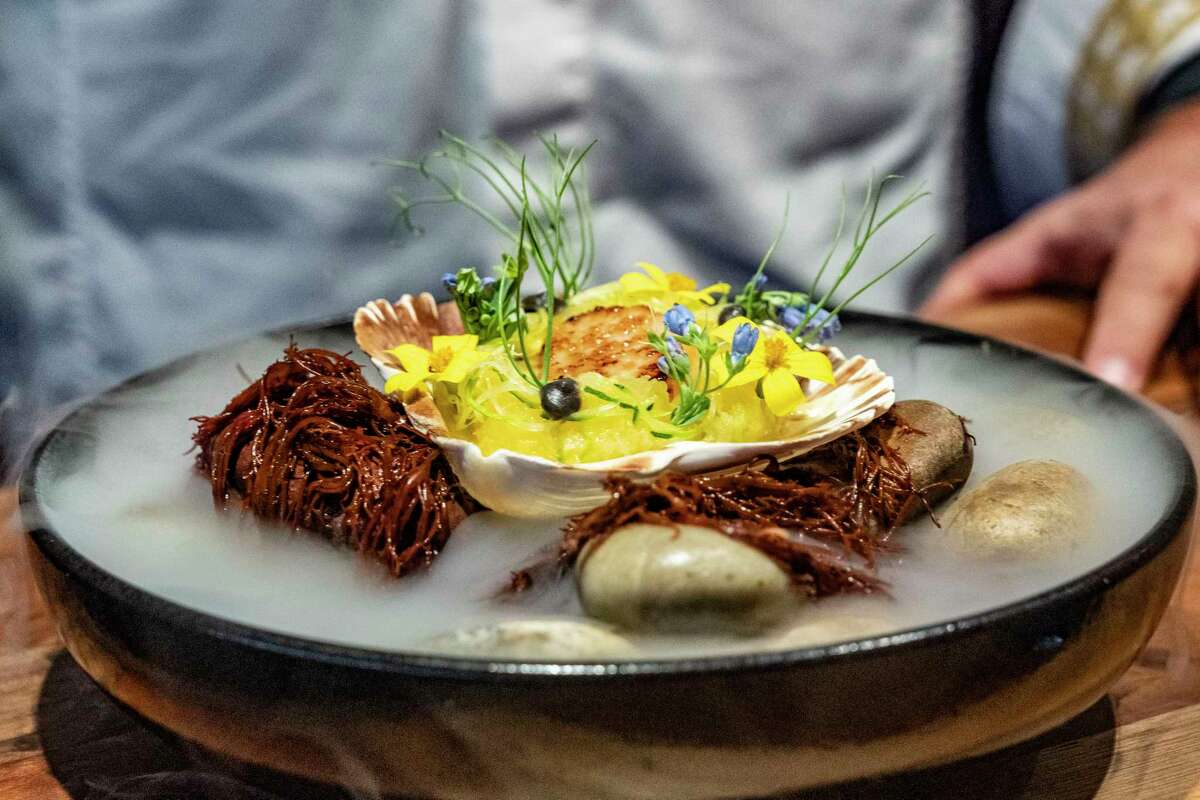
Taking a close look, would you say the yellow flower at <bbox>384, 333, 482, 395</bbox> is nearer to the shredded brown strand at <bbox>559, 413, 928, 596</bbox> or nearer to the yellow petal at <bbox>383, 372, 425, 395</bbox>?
the yellow petal at <bbox>383, 372, 425, 395</bbox>

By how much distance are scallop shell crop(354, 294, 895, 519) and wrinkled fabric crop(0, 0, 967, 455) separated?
0.98 m

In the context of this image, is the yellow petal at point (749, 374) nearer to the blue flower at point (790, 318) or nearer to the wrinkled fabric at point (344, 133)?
the blue flower at point (790, 318)

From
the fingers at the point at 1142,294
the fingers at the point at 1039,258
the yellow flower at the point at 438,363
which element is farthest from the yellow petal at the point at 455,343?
the fingers at the point at 1039,258

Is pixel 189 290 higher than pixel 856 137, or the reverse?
pixel 856 137

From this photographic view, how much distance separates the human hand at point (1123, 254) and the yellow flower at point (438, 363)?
893mm

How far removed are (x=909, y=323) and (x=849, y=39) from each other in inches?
39.3

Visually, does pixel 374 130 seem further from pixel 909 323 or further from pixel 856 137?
pixel 909 323

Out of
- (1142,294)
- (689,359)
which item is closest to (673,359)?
(689,359)

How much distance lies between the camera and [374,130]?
189cm

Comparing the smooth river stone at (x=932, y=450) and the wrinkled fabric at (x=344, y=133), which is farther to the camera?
the wrinkled fabric at (x=344, y=133)

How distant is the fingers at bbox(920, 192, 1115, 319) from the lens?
1.78 metres

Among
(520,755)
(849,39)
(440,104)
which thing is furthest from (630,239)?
(520,755)

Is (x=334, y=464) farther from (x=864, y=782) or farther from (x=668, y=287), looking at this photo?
(x=864, y=782)

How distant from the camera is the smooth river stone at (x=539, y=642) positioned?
64 cm
